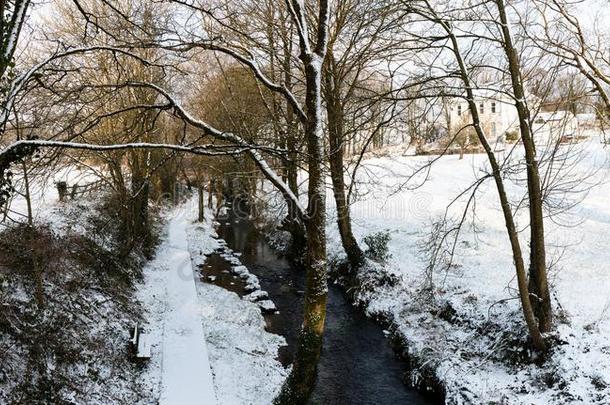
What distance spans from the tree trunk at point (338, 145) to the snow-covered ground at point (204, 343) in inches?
143

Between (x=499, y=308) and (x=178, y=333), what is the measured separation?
286 inches

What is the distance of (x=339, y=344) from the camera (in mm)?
11055

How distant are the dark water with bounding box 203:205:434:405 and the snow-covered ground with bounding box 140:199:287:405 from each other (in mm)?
662

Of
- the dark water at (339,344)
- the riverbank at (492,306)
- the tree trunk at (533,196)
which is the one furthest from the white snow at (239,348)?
the tree trunk at (533,196)

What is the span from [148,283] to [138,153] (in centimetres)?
488

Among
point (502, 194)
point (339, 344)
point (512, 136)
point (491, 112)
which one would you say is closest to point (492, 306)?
point (502, 194)

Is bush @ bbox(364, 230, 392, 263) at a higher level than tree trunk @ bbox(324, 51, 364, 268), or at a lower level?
lower

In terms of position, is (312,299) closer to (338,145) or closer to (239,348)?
(338,145)

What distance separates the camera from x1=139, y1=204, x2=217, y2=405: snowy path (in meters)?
7.98

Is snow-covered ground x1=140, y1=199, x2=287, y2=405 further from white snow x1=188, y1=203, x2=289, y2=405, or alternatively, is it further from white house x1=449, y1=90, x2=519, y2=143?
white house x1=449, y1=90, x2=519, y2=143

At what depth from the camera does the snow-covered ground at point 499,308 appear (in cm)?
753

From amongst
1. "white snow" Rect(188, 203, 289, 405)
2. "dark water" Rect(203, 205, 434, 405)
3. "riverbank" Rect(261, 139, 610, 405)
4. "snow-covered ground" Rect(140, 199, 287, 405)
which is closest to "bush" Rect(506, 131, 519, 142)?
"riverbank" Rect(261, 139, 610, 405)

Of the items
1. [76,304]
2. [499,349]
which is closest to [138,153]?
[76,304]

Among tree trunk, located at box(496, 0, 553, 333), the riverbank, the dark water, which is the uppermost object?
tree trunk, located at box(496, 0, 553, 333)
